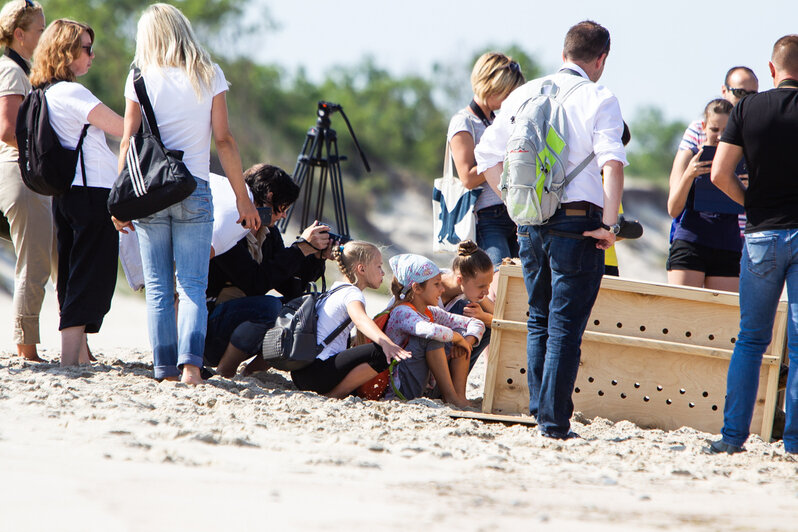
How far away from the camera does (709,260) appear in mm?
4484

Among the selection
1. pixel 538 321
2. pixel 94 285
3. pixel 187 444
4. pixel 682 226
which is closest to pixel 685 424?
pixel 538 321

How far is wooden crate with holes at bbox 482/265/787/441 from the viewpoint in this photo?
3795mm

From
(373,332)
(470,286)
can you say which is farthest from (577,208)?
(470,286)

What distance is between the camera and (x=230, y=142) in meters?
3.85

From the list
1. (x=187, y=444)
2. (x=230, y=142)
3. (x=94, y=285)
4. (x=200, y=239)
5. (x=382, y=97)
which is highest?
(x=382, y=97)

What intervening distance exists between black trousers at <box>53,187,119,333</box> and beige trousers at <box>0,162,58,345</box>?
280mm

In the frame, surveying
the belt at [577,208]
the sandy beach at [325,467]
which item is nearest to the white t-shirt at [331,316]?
the sandy beach at [325,467]

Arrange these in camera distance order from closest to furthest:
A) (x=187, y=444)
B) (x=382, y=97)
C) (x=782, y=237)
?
(x=187, y=444) < (x=782, y=237) < (x=382, y=97)

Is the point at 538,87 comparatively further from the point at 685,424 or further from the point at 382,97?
the point at 382,97

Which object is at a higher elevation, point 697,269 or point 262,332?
point 697,269

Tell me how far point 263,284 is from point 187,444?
1.74 metres

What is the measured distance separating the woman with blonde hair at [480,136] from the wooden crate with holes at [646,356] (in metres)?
0.64

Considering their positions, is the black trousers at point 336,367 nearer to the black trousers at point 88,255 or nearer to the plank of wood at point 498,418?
the plank of wood at point 498,418

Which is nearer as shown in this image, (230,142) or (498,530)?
(498,530)
